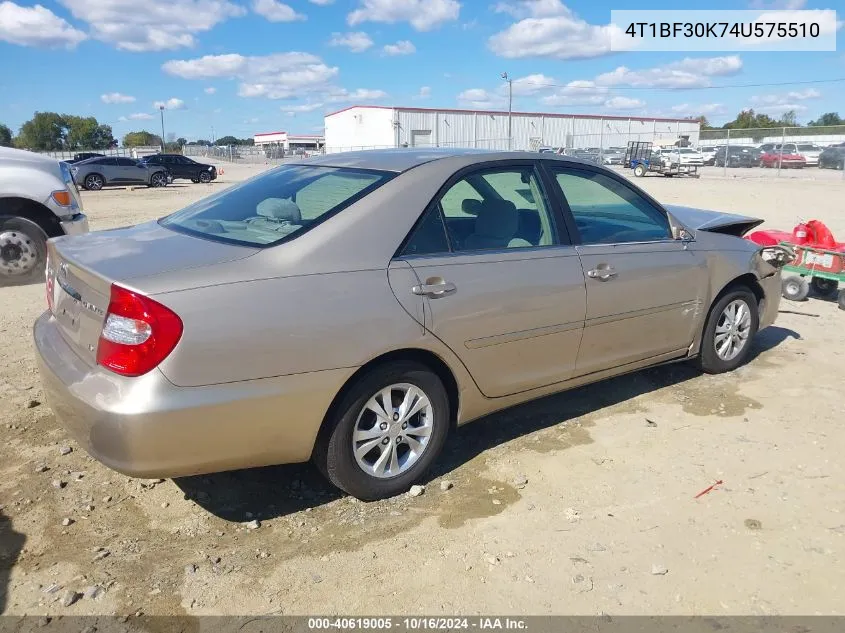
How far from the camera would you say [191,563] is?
2916 millimetres

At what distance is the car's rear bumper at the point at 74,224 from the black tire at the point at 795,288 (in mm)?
7728

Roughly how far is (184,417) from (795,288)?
22.8 feet

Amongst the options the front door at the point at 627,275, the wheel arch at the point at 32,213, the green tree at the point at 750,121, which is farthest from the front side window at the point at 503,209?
the green tree at the point at 750,121

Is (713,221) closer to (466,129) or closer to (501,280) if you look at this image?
(501,280)

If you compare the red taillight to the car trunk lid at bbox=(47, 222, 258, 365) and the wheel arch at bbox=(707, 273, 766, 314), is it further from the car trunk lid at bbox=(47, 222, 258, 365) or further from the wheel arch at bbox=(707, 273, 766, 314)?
the wheel arch at bbox=(707, 273, 766, 314)

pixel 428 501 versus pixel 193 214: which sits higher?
pixel 193 214

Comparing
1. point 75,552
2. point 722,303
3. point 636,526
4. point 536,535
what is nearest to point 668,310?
point 722,303

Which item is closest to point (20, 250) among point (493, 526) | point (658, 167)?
point (493, 526)

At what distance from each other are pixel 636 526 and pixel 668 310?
1716mm

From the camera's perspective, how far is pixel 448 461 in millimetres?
3867

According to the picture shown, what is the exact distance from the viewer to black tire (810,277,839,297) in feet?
25.1

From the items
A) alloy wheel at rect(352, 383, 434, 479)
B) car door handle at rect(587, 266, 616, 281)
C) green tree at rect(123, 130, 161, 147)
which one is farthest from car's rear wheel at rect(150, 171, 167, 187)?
green tree at rect(123, 130, 161, 147)

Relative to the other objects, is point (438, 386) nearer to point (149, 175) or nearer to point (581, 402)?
point (581, 402)

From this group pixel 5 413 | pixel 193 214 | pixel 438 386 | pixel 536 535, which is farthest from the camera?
pixel 5 413
